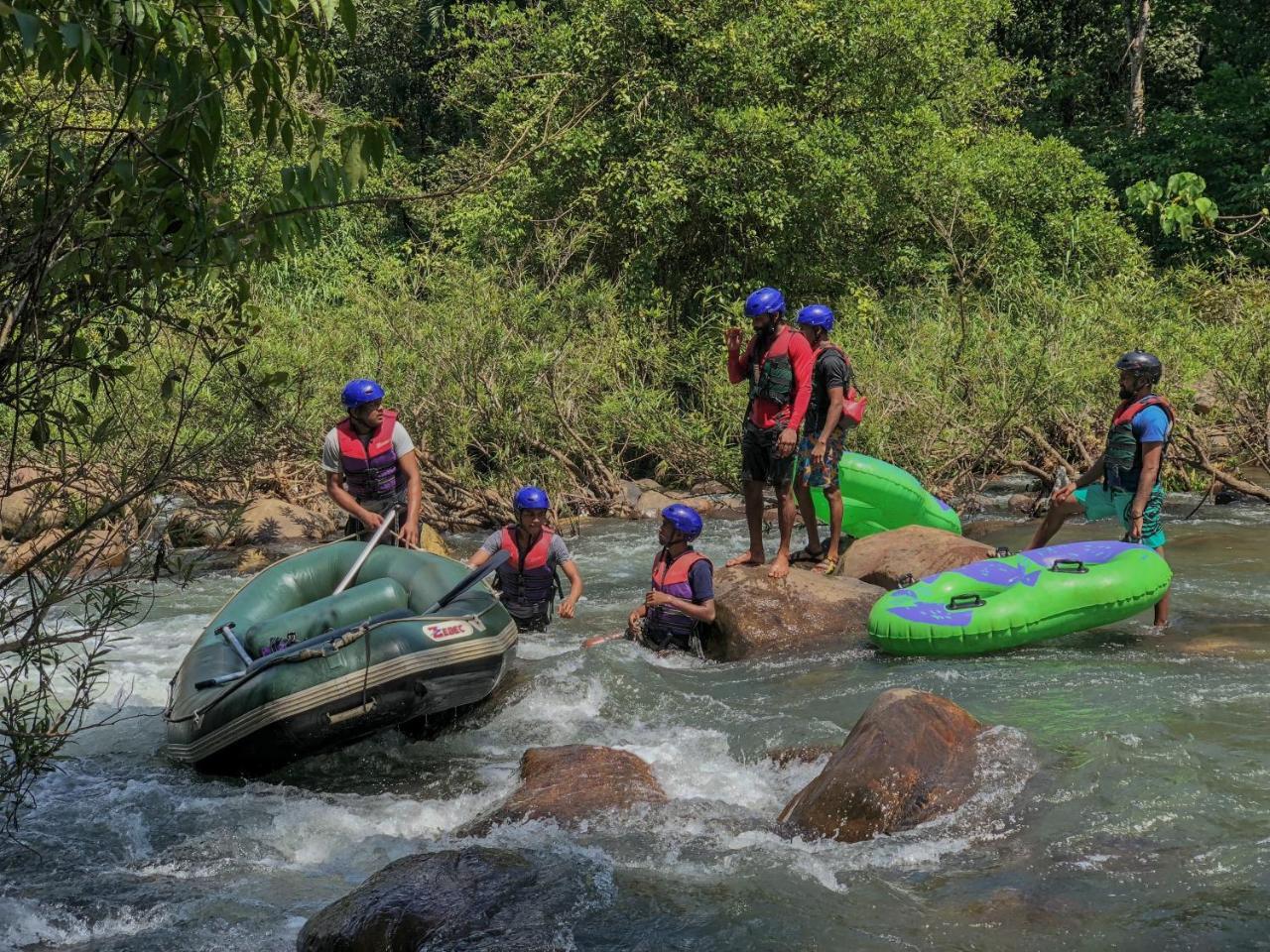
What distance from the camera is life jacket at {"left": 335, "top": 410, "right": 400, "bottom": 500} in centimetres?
757

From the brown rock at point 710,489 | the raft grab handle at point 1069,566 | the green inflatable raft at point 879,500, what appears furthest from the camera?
the brown rock at point 710,489

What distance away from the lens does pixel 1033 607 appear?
22.6 feet

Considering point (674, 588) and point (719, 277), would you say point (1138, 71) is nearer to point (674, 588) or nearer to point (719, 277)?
point (719, 277)

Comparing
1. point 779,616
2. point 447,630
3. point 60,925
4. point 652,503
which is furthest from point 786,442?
point 652,503

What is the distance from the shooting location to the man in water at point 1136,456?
6.78 metres

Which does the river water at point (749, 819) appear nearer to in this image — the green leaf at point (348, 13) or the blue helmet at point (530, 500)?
the blue helmet at point (530, 500)

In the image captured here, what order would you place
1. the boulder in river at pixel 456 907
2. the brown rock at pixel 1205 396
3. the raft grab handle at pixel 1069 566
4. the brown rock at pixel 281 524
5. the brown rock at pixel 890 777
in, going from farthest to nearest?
the brown rock at pixel 1205 396 < the brown rock at pixel 281 524 < the raft grab handle at pixel 1069 566 < the brown rock at pixel 890 777 < the boulder in river at pixel 456 907

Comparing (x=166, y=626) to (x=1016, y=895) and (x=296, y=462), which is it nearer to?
(x=296, y=462)

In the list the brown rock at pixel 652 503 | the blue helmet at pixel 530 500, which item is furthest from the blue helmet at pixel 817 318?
the brown rock at pixel 652 503

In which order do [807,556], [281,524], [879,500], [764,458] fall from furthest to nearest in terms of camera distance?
[281,524]
[879,500]
[807,556]
[764,458]

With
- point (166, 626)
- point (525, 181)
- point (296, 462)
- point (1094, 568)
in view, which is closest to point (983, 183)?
point (525, 181)

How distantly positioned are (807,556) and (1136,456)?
2470 millimetres

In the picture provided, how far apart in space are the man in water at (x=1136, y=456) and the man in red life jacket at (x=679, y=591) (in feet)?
6.86

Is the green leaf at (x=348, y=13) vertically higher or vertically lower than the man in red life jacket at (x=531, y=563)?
higher
